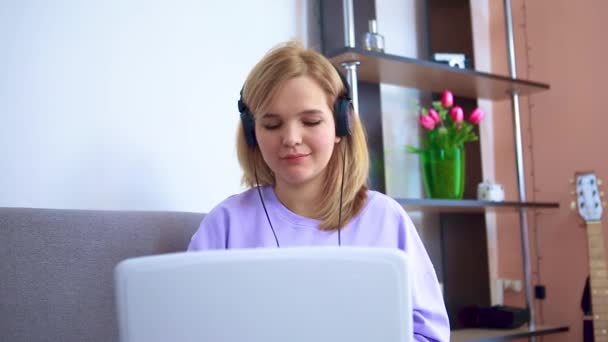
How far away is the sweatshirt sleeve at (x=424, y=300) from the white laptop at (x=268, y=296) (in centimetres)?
47

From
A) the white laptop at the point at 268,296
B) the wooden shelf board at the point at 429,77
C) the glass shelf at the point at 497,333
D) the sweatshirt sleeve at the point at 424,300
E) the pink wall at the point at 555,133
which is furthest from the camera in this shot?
the pink wall at the point at 555,133

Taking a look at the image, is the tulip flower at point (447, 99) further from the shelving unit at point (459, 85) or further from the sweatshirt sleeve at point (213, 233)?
the sweatshirt sleeve at point (213, 233)

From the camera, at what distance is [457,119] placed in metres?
2.27

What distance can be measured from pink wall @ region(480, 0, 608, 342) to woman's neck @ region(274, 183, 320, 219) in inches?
57.9

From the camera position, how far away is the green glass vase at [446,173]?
7.43 feet

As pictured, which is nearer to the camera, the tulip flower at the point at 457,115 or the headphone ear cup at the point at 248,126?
the headphone ear cup at the point at 248,126

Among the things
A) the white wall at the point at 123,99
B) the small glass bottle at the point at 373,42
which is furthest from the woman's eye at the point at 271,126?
the small glass bottle at the point at 373,42

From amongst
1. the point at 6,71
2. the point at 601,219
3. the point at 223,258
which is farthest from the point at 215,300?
the point at 601,219

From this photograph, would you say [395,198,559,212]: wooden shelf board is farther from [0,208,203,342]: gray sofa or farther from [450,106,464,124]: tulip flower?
[0,208,203,342]: gray sofa

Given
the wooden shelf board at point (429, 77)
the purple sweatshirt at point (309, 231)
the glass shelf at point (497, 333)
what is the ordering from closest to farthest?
the purple sweatshirt at point (309, 231) < the wooden shelf board at point (429, 77) < the glass shelf at point (497, 333)

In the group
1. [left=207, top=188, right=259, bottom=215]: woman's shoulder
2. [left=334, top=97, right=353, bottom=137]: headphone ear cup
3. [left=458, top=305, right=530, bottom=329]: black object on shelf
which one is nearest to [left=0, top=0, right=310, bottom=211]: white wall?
[left=207, top=188, right=259, bottom=215]: woman's shoulder

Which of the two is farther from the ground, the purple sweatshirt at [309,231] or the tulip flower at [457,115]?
the tulip flower at [457,115]

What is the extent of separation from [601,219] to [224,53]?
1454 millimetres

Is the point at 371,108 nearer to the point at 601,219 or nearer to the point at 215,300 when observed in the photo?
the point at 601,219
